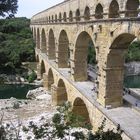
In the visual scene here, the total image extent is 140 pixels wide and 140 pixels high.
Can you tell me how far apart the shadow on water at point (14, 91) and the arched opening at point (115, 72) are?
21.0 m

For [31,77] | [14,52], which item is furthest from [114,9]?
[14,52]

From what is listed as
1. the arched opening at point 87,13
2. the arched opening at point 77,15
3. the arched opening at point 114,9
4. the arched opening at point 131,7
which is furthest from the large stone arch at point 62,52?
the arched opening at point 131,7

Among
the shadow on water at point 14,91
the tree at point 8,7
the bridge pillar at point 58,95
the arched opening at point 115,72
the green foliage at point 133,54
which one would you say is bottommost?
the shadow on water at point 14,91

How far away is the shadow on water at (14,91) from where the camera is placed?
40469mm

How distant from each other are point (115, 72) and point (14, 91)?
24.7 meters

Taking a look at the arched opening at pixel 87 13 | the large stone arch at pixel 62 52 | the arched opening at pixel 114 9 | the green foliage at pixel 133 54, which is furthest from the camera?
the green foliage at pixel 133 54

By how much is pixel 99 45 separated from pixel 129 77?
3769 cm

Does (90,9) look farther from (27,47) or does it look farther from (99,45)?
(27,47)

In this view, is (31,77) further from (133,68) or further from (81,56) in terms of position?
(81,56)

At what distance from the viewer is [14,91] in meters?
42.8

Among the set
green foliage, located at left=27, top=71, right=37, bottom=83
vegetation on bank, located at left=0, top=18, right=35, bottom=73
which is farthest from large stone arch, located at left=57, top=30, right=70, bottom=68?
vegetation on bank, located at left=0, top=18, right=35, bottom=73

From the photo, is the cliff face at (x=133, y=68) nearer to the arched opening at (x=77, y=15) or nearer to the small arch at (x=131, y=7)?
the arched opening at (x=77, y=15)

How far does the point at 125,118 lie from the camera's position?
18.2 metres

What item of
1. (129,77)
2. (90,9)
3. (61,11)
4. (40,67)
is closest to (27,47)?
(40,67)
